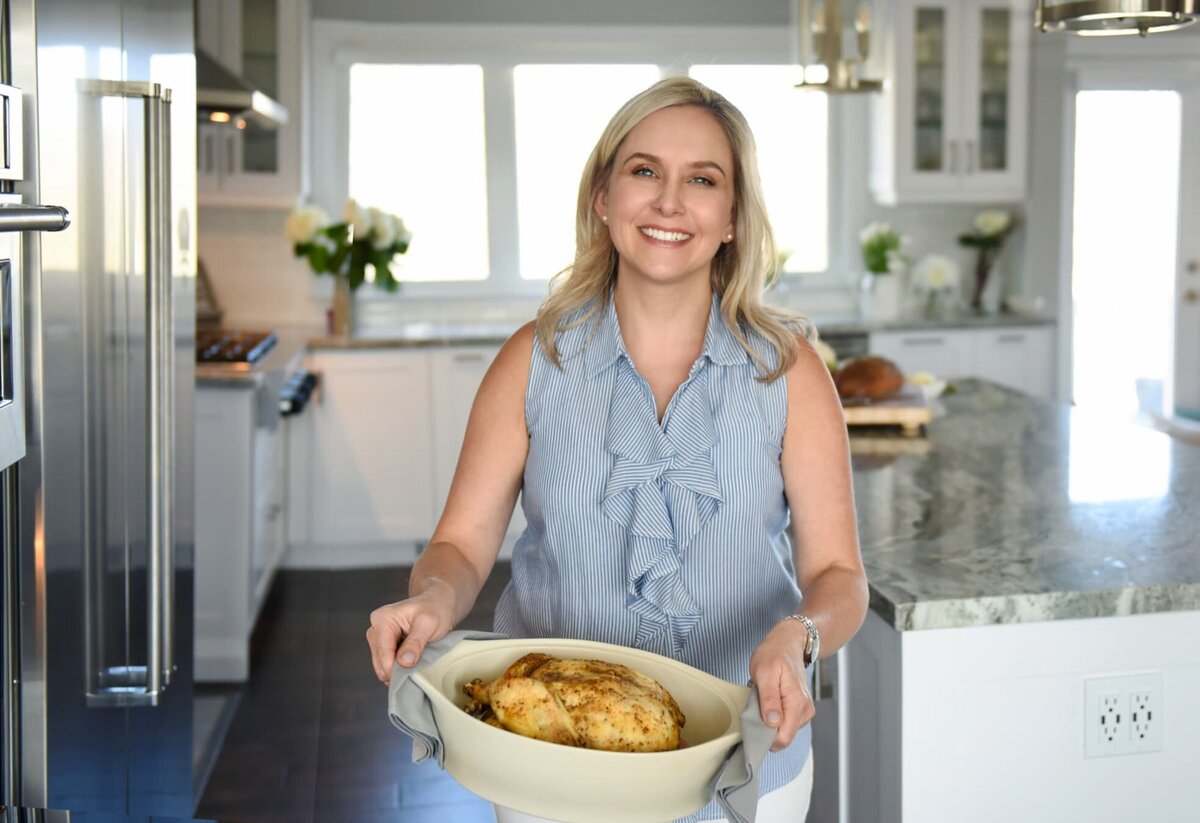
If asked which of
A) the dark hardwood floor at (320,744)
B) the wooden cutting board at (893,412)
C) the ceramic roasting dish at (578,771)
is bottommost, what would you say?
the dark hardwood floor at (320,744)

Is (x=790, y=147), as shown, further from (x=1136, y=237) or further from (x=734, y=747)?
(x=734, y=747)

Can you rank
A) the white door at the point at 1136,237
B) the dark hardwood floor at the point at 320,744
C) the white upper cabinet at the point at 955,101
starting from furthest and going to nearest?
1. the white door at the point at 1136,237
2. the white upper cabinet at the point at 955,101
3. the dark hardwood floor at the point at 320,744

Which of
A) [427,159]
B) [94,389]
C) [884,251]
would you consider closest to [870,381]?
[94,389]

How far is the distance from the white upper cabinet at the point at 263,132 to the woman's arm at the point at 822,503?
13.9ft

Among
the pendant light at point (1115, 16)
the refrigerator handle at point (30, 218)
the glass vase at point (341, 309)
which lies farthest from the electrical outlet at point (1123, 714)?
the glass vase at point (341, 309)

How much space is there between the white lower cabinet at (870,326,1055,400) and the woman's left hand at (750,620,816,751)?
473cm

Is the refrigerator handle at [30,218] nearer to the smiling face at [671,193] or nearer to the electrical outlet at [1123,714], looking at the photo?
the smiling face at [671,193]

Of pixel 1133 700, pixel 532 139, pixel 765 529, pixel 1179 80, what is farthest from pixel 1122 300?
pixel 765 529

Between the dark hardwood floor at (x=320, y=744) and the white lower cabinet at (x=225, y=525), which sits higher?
the white lower cabinet at (x=225, y=525)

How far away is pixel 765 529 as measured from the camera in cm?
170

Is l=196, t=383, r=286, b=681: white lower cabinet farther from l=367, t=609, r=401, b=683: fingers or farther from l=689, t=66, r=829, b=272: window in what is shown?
l=689, t=66, r=829, b=272: window

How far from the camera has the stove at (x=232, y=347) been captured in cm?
426

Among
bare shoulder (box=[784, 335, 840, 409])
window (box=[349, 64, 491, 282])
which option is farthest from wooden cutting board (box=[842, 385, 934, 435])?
window (box=[349, 64, 491, 282])

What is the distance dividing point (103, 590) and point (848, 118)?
5082 mm
